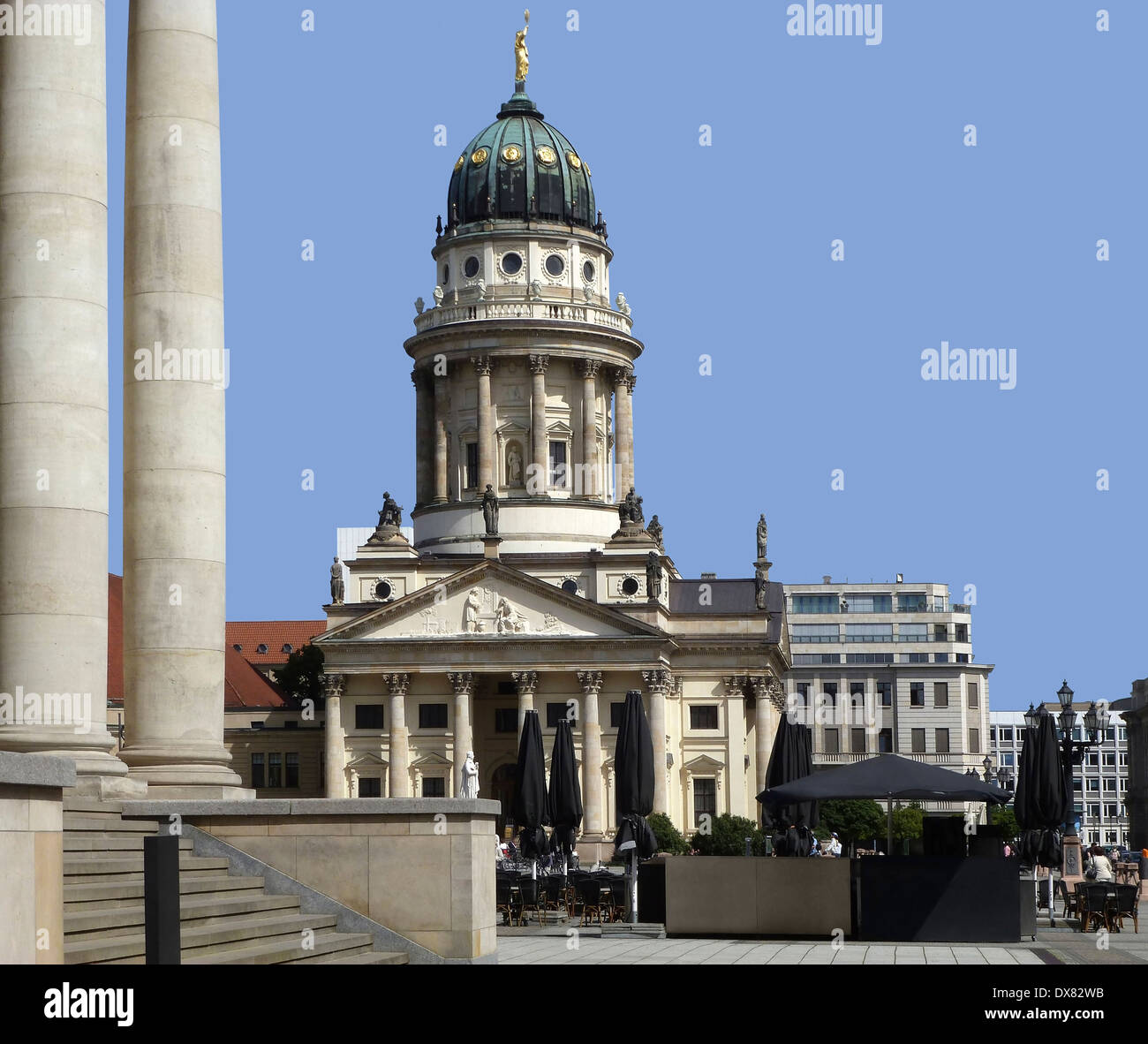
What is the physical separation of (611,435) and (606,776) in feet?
76.7

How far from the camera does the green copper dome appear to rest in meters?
118

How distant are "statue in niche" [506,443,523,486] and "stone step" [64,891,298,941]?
9382cm

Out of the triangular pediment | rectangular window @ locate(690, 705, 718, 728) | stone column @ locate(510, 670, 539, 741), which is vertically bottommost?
rectangular window @ locate(690, 705, 718, 728)

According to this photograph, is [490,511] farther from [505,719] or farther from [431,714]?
[505,719]

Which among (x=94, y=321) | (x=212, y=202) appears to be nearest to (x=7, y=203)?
(x=94, y=321)

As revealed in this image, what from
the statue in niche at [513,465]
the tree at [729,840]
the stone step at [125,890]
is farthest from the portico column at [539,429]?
the stone step at [125,890]

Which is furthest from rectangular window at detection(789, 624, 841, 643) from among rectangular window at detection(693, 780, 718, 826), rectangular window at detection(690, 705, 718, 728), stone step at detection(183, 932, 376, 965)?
stone step at detection(183, 932, 376, 965)

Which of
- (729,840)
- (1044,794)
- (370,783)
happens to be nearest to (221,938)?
(1044,794)

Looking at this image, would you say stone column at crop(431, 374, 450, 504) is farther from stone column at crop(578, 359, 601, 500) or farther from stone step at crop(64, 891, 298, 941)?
stone step at crop(64, 891, 298, 941)

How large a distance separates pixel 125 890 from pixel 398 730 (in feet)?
285

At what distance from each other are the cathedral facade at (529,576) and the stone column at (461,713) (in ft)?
0.33

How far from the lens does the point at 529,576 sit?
104250 millimetres

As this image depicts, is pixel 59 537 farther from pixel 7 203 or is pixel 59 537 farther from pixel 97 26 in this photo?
pixel 97 26
